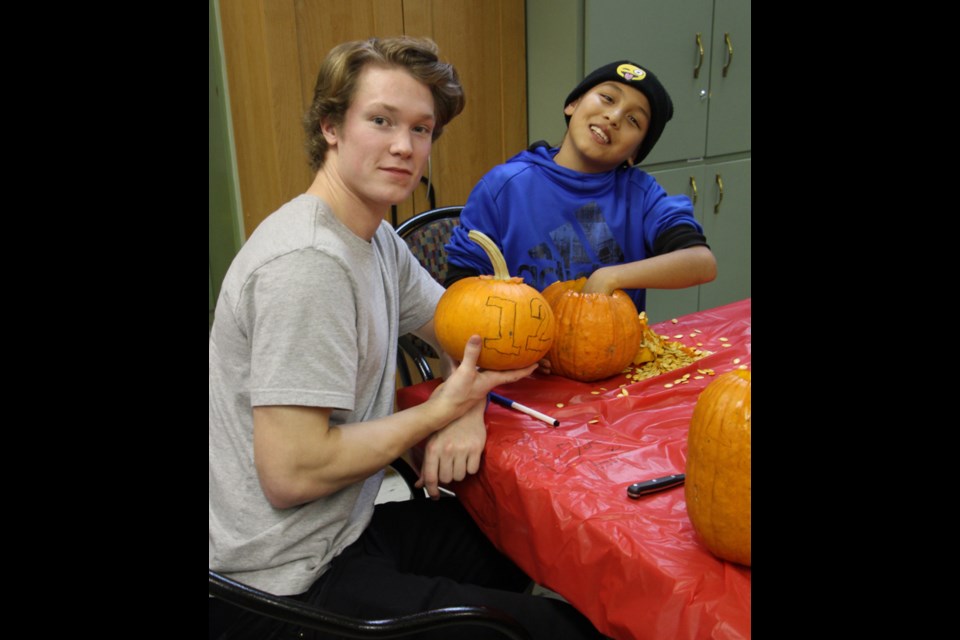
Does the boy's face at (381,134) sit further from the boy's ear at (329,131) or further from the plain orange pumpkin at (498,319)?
the plain orange pumpkin at (498,319)

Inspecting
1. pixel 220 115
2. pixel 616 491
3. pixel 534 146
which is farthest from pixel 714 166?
pixel 616 491

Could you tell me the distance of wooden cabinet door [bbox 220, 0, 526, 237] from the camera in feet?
7.57

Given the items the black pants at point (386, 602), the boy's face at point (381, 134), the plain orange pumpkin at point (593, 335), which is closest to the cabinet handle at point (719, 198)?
the plain orange pumpkin at point (593, 335)

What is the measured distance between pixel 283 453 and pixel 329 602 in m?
0.23

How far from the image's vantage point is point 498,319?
42.7 inches

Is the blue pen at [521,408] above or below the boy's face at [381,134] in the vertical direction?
below

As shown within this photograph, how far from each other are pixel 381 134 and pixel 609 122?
2.31ft

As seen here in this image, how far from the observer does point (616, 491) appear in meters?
0.84

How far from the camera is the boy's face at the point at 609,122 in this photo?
5.00 feet

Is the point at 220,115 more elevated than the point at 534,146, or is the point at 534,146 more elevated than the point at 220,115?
the point at 220,115

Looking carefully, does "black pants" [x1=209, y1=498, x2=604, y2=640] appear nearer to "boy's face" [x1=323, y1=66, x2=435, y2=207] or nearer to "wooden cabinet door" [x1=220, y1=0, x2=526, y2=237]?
"boy's face" [x1=323, y1=66, x2=435, y2=207]

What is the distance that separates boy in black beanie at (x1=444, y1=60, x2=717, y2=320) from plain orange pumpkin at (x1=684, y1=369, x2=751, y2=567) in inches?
34.9

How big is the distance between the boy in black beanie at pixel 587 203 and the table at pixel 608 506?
0.44 metres

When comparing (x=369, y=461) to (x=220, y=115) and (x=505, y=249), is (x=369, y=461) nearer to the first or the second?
(x=505, y=249)
